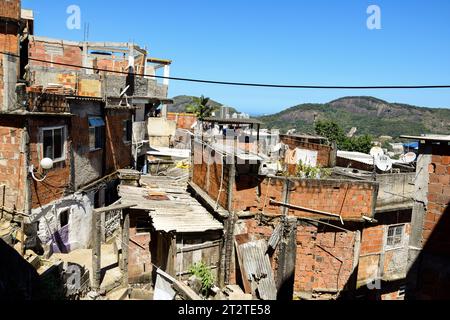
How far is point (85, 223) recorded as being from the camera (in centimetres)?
1739

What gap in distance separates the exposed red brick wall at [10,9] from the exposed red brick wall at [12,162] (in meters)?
3.80

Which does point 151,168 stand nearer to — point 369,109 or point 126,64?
point 126,64

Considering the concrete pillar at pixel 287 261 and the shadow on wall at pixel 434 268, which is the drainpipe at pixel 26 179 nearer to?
the concrete pillar at pixel 287 261

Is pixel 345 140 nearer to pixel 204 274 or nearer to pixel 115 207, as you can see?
pixel 204 274

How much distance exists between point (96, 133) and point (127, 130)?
14.6 ft

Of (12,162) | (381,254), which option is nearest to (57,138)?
(12,162)

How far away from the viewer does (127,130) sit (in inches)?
902

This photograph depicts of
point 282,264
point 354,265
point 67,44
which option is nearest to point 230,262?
point 282,264

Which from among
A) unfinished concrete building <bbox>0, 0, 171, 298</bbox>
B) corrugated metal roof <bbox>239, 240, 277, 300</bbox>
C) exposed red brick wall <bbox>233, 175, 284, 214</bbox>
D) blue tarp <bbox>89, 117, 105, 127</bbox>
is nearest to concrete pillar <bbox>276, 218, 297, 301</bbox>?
corrugated metal roof <bbox>239, 240, 277, 300</bbox>

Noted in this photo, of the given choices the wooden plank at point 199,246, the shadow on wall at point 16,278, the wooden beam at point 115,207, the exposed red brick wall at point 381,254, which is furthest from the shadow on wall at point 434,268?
the shadow on wall at point 16,278

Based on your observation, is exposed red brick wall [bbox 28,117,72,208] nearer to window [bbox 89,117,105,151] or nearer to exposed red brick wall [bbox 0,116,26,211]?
exposed red brick wall [bbox 0,116,26,211]

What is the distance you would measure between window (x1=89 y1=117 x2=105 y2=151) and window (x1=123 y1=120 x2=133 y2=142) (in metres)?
3.15

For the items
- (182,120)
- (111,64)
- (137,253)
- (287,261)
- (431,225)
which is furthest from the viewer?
(182,120)

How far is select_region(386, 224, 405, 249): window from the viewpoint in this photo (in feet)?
50.1
